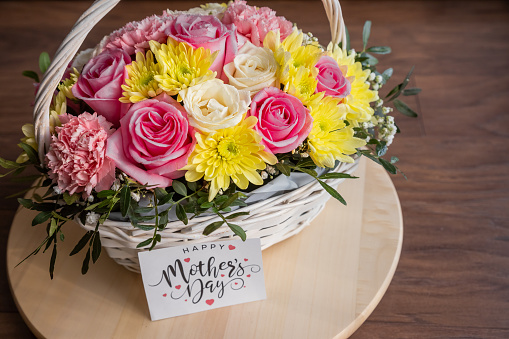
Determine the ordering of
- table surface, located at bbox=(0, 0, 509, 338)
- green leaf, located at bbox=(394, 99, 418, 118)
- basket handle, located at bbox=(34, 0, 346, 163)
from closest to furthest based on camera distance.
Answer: basket handle, located at bbox=(34, 0, 346, 163)
green leaf, located at bbox=(394, 99, 418, 118)
table surface, located at bbox=(0, 0, 509, 338)

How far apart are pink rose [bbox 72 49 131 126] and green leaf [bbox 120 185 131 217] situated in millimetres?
130

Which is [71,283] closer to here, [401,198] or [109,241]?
[109,241]

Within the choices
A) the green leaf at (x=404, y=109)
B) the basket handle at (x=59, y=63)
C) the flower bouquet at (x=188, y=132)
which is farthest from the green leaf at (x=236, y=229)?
the green leaf at (x=404, y=109)

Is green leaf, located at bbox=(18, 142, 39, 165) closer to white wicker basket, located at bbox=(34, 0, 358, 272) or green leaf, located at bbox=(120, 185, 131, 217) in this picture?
white wicker basket, located at bbox=(34, 0, 358, 272)

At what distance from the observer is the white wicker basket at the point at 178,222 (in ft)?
2.38

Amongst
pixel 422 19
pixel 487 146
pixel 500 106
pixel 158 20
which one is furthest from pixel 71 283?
pixel 422 19

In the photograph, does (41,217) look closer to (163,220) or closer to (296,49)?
(163,220)

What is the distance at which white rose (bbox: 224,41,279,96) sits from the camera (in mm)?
790

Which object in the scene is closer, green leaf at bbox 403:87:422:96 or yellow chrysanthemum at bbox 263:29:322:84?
yellow chrysanthemum at bbox 263:29:322:84

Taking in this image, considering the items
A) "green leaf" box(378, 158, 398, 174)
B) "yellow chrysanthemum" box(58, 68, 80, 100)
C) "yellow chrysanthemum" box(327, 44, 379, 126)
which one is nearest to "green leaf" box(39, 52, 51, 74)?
"yellow chrysanthemum" box(58, 68, 80, 100)

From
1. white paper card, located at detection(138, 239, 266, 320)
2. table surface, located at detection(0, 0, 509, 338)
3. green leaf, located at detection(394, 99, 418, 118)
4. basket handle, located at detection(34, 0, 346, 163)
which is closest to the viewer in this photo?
basket handle, located at detection(34, 0, 346, 163)

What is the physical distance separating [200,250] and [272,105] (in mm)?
260

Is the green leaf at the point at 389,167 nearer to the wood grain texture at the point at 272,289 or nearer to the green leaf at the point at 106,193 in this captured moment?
the wood grain texture at the point at 272,289

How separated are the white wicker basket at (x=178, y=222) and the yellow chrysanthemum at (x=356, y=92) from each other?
1.5 inches
